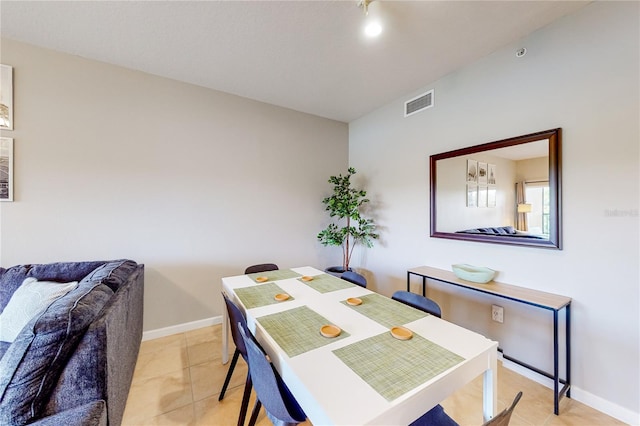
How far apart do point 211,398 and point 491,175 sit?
2.85 m

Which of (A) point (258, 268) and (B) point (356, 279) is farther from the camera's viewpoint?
(A) point (258, 268)

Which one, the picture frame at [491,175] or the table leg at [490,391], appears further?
the picture frame at [491,175]

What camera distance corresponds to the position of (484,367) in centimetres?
106

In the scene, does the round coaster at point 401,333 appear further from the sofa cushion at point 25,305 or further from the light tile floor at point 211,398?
the sofa cushion at point 25,305

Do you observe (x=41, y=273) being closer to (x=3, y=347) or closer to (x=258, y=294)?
(x=3, y=347)

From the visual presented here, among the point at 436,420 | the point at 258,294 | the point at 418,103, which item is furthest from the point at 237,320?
the point at 418,103

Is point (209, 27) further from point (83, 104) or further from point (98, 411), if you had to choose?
point (98, 411)

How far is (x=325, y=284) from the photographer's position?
6.33ft

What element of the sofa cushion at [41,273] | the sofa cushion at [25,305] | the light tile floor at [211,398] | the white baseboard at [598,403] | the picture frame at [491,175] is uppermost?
the picture frame at [491,175]

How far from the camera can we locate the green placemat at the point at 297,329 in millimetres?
1098

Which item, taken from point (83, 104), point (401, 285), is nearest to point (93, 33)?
point (83, 104)

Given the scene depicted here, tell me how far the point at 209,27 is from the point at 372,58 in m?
1.36

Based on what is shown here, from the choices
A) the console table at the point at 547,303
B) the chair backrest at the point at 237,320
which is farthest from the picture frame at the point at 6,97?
the console table at the point at 547,303

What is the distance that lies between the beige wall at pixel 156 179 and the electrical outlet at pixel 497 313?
2.15m
